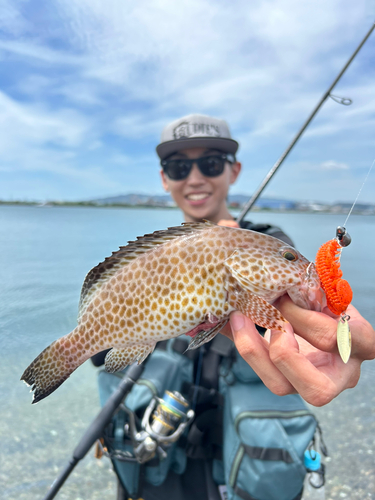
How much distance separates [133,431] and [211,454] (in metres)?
1.33

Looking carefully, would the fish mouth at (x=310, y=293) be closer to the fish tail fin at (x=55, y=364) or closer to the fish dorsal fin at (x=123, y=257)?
the fish dorsal fin at (x=123, y=257)

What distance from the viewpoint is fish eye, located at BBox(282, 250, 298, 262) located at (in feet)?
5.30

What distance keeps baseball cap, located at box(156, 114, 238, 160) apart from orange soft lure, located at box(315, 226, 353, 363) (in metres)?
2.74

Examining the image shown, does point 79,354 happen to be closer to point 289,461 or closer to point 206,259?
point 206,259

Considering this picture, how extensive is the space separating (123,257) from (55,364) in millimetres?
642

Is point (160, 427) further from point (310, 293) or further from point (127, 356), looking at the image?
point (310, 293)

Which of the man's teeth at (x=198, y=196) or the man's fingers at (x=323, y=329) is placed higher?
the man's teeth at (x=198, y=196)

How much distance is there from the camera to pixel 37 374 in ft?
5.18

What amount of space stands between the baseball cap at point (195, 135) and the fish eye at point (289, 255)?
2626mm

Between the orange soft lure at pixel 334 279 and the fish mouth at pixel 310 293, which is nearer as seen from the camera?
the orange soft lure at pixel 334 279

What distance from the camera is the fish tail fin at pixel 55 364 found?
155 cm

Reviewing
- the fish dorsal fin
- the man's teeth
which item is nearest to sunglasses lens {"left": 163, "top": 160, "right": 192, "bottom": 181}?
the man's teeth

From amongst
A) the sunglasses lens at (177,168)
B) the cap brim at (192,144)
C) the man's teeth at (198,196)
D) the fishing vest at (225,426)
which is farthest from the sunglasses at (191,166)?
the fishing vest at (225,426)

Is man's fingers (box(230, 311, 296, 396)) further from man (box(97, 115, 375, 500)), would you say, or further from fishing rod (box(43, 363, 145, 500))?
fishing rod (box(43, 363, 145, 500))
